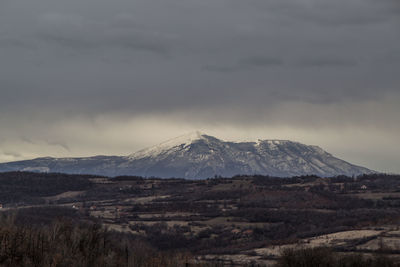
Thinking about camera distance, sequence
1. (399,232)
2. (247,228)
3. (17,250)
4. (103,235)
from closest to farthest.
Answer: (17,250)
(103,235)
(399,232)
(247,228)

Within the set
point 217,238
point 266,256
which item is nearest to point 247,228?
point 217,238

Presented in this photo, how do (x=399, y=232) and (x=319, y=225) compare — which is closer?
(x=399, y=232)

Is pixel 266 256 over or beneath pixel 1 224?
beneath

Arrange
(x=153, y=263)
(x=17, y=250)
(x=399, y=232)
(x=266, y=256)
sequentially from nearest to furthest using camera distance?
(x=17, y=250) < (x=153, y=263) < (x=266, y=256) < (x=399, y=232)

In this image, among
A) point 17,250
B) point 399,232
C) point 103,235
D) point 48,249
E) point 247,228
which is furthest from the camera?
point 247,228

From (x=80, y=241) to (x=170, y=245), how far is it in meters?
114

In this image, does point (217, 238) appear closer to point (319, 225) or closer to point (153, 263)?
point (319, 225)

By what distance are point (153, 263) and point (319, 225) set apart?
474 feet

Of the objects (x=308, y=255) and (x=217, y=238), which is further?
(x=217, y=238)

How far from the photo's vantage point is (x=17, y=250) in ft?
127

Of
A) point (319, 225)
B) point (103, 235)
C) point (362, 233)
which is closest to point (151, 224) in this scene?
point (319, 225)

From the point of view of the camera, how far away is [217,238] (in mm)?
165375

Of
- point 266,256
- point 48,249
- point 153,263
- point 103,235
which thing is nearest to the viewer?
point 48,249

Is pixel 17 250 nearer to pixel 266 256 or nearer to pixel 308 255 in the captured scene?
pixel 308 255
